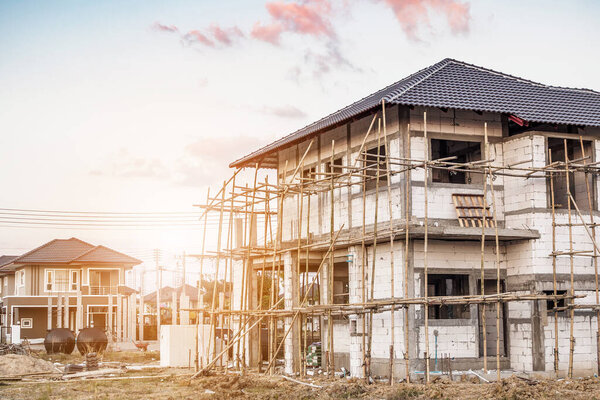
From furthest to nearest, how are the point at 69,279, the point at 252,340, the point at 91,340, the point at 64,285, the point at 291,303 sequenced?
the point at 69,279 < the point at 64,285 < the point at 91,340 < the point at 252,340 < the point at 291,303

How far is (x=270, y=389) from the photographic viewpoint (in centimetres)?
1834

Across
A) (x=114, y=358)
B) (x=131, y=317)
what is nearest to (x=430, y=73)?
(x=114, y=358)

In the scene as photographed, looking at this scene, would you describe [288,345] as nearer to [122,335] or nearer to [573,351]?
[573,351]

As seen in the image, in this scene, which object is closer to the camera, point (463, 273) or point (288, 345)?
point (463, 273)

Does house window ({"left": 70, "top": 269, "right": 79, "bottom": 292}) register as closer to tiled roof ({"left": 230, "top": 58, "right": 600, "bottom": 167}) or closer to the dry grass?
the dry grass

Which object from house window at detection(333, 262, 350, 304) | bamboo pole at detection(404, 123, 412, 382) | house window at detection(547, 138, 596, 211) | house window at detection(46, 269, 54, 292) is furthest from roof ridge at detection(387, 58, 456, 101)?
house window at detection(46, 269, 54, 292)

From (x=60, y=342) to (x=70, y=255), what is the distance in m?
18.0

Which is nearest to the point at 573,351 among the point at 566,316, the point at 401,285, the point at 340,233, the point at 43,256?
the point at 566,316

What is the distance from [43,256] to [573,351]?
42.9 metres

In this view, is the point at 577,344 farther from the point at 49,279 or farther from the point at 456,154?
the point at 49,279

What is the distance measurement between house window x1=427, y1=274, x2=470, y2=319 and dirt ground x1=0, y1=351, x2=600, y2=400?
2550 millimetres

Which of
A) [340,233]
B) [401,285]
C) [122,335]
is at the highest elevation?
[340,233]

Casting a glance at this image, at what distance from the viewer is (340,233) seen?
859 inches

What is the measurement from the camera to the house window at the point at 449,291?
801 inches
